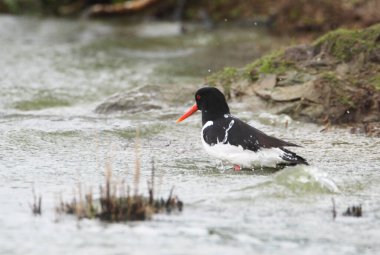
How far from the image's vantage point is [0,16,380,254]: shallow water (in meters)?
6.10

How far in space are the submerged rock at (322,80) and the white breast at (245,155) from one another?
2705 mm

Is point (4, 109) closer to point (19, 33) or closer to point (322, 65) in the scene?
point (322, 65)

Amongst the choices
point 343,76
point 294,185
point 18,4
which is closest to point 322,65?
point 343,76

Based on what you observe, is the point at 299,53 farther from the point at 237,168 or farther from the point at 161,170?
the point at 161,170

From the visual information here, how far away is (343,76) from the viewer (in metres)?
11.4

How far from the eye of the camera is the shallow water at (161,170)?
6098 mm

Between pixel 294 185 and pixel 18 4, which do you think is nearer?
pixel 294 185

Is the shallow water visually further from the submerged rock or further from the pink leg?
the submerged rock

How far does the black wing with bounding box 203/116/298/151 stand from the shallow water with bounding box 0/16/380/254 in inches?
12.5

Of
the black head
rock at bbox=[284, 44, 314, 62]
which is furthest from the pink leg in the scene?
rock at bbox=[284, 44, 314, 62]

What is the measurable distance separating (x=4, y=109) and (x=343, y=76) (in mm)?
5074

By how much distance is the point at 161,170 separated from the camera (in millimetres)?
8398

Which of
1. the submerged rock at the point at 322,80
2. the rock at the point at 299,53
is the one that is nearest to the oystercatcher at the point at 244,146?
the submerged rock at the point at 322,80

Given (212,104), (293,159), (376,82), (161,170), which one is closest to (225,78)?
(376,82)
